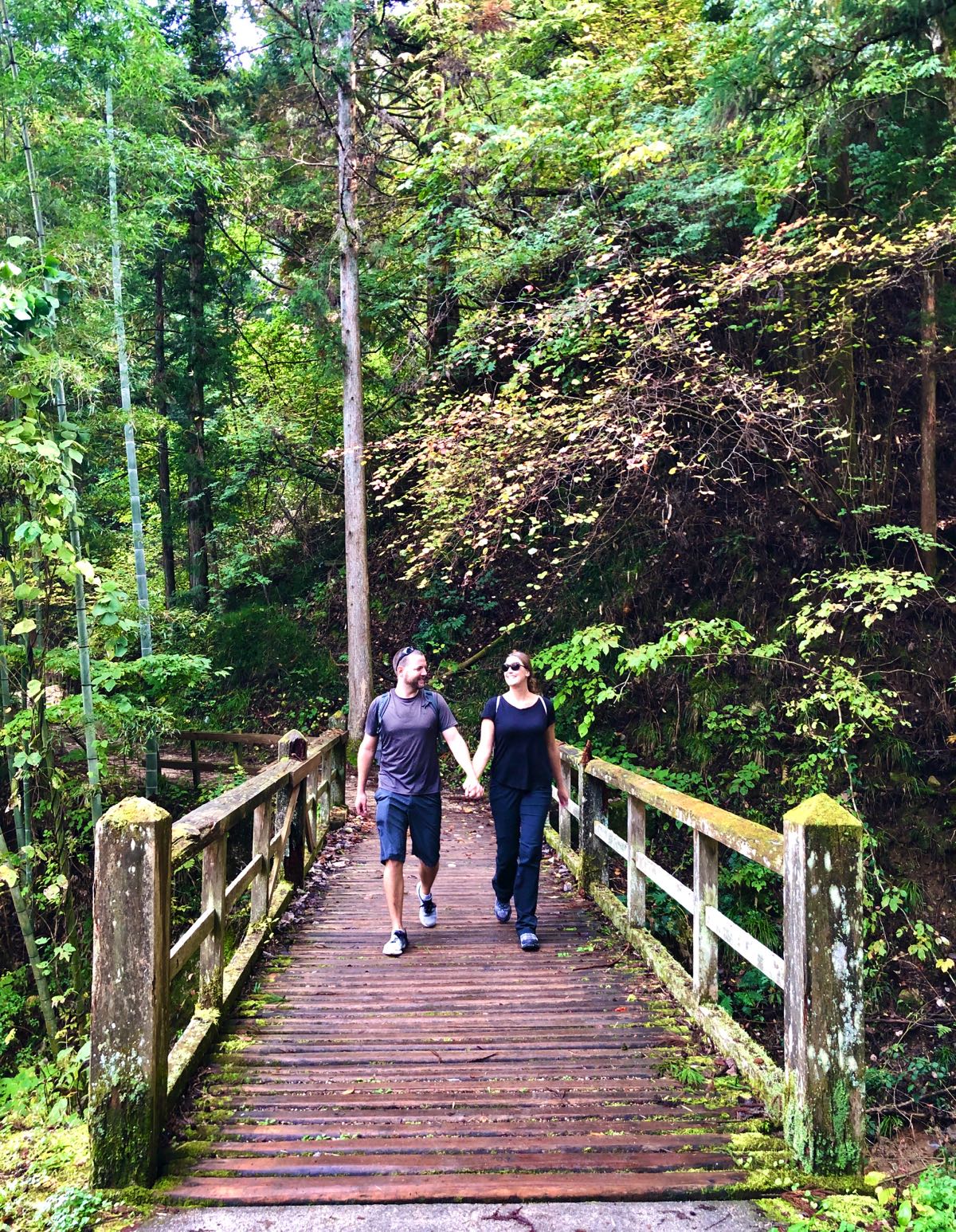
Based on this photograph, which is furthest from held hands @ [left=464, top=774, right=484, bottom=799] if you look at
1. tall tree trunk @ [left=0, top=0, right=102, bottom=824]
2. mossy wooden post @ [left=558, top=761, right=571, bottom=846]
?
tall tree trunk @ [left=0, top=0, right=102, bottom=824]

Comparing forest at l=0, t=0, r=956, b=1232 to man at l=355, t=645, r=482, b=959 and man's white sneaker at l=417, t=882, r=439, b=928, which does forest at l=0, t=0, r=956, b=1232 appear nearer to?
man at l=355, t=645, r=482, b=959

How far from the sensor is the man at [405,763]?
5.23m

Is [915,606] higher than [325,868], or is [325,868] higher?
[915,606]

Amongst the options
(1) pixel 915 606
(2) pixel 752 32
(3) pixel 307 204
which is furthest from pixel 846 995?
(3) pixel 307 204

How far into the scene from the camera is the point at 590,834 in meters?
6.84

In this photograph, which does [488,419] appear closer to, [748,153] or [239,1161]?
[748,153]

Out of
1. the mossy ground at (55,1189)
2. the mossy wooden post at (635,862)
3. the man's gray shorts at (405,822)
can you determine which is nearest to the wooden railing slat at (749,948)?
the mossy wooden post at (635,862)

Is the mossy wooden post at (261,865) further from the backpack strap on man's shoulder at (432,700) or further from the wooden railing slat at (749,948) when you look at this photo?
the wooden railing slat at (749,948)

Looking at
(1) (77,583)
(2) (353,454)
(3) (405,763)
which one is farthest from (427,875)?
(2) (353,454)

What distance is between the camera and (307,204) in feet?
50.6

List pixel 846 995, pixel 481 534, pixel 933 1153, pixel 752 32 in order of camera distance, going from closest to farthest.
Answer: pixel 846 995
pixel 933 1153
pixel 752 32
pixel 481 534

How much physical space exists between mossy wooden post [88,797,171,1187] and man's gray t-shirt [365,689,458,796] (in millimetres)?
2177

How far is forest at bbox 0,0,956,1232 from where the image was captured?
7527 millimetres

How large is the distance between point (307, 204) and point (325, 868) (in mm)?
12796
